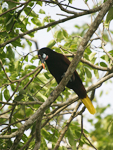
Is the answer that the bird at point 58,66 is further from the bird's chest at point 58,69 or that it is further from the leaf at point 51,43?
the leaf at point 51,43

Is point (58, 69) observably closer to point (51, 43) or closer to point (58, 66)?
point (58, 66)

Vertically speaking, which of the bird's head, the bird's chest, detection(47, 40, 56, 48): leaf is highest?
detection(47, 40, 56, 48): leaf

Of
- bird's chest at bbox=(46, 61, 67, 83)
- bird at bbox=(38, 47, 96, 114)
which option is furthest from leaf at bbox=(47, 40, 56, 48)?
bird's chest at bbox=(46, 61, 67, 83)

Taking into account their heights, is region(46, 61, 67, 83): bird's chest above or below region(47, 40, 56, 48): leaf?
below

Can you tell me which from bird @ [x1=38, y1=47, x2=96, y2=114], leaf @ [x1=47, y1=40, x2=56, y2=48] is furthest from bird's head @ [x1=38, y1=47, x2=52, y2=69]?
leaf @ [x1=47, y1=40, x2=56, y2=48]

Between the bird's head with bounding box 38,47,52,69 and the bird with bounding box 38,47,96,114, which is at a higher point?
the bird's head with bounding box 38,47,52,69

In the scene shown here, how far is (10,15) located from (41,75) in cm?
98

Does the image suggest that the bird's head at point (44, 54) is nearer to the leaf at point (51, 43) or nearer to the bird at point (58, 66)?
the bird at point (58, 66)

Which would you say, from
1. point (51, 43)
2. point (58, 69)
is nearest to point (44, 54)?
point (51, 43)

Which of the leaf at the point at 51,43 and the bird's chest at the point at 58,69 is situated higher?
the leaf at the point at 51,43

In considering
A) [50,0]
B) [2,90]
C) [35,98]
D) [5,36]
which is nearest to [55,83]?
[35,98]

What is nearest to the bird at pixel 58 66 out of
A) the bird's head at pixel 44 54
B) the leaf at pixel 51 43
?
the bird's head at pixel 44 54

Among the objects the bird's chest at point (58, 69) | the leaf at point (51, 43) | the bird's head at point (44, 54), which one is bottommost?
the bird's chest at point (58, 69)

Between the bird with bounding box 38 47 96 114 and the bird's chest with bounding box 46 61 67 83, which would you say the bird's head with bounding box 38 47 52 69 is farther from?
the bird's chest with bounding box 46 61 67 83
